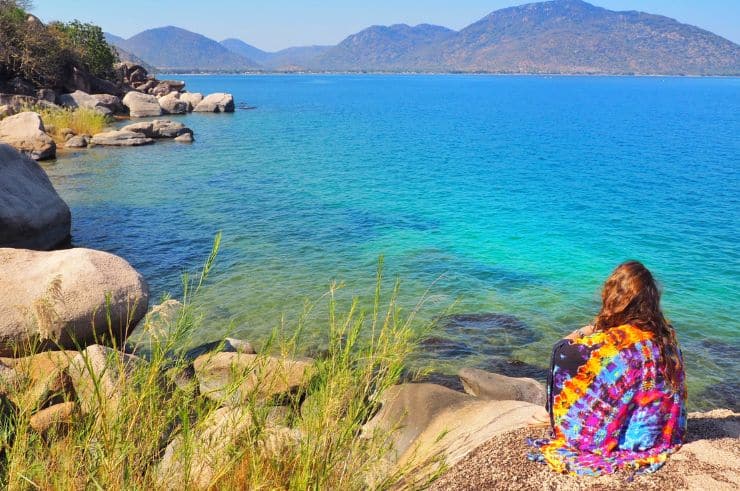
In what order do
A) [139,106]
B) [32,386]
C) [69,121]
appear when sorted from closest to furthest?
1. [32,386]
2. [69,121]
3. [139,106]

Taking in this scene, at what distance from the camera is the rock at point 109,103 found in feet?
154

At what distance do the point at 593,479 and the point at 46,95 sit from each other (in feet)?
153

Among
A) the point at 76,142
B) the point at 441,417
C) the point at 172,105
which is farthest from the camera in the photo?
the point at 172,105

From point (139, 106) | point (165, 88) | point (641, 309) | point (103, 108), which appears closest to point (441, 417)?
point (641, 309)

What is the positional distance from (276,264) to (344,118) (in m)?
51.5

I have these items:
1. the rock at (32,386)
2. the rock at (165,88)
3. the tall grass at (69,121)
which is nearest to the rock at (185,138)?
the tall grass at (69,121)

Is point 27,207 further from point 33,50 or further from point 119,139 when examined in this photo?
point 33,50

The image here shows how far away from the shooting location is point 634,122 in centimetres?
6569

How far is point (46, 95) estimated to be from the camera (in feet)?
139

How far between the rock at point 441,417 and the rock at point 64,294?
434 cm

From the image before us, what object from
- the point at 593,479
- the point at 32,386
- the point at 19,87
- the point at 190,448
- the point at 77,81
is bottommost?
the point at 593,479

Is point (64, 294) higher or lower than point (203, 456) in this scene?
lower

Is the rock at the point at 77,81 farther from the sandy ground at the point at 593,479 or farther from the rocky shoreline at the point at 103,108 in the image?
the sandy ground at the point at 593,479

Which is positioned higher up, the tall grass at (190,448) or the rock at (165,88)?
the rock at (165,88)
